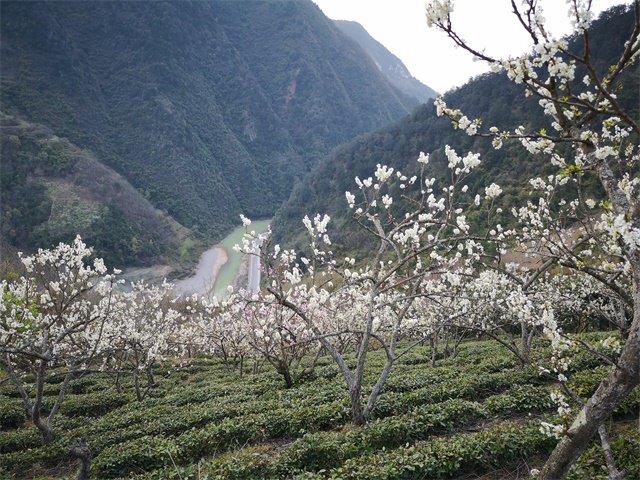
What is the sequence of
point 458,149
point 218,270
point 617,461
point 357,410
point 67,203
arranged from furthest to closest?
1. point 218,270
2. point 67,203
3. point 458,149
4. point 357,410
5. point 617,461

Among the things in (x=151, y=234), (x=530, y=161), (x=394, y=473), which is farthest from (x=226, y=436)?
(x=151, y=234)

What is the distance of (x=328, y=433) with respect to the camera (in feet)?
26.5

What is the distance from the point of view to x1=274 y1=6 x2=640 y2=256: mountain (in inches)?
2197

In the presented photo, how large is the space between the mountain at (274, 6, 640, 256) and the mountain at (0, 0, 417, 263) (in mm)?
36590

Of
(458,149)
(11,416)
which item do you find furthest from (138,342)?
(458,149)

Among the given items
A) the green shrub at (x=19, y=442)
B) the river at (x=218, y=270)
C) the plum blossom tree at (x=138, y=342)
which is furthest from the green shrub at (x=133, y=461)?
the river at (x=218, y=270)

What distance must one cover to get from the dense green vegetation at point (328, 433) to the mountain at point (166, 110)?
7552cm

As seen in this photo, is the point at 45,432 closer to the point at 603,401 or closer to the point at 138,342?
the point at 138,342

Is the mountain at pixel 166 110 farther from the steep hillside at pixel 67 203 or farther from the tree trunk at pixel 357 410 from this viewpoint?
the tree trunk at pixel 357 410

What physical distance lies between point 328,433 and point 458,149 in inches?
2716

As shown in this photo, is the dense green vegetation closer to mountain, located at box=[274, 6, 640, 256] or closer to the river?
mountain, located at box=[274, 6, 640, 256]

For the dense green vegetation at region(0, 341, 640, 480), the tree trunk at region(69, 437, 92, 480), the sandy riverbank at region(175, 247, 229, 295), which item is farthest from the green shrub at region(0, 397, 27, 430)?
the sandy riverbank at region(175, 247, 229, 295)

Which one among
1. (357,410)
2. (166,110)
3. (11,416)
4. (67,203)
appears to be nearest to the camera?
(357,410)

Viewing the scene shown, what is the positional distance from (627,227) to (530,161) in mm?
62377
